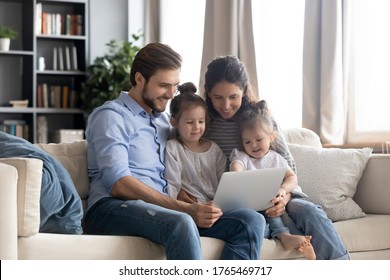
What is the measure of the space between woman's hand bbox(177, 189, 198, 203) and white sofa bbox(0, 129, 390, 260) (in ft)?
0.96

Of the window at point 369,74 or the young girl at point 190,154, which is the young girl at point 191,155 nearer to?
the young girl at point 190,154

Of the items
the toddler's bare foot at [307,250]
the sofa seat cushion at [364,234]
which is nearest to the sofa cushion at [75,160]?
the toddler's bare foot at [307,250]

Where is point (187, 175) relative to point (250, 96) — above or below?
below

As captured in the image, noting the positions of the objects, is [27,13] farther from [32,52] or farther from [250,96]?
[250,96]

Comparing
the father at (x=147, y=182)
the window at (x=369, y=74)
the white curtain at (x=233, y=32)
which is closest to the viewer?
the father at (x=147, y=182)

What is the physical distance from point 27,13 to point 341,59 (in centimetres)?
327

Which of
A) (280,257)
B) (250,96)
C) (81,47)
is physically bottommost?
(280,257)

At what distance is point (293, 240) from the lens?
2797 millimetres

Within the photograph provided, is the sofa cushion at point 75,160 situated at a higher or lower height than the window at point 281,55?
lower

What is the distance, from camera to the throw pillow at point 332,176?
323cm

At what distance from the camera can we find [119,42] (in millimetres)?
7168

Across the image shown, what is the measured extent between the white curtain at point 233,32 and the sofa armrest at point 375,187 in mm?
2219

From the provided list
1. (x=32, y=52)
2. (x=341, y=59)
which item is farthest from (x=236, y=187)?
(x=32, y=52)

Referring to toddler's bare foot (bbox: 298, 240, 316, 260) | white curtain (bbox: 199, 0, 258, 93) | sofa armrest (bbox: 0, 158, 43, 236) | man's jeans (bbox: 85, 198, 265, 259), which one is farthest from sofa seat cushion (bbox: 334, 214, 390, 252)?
white curtain (bbox: 199, 0, 258, 93)
